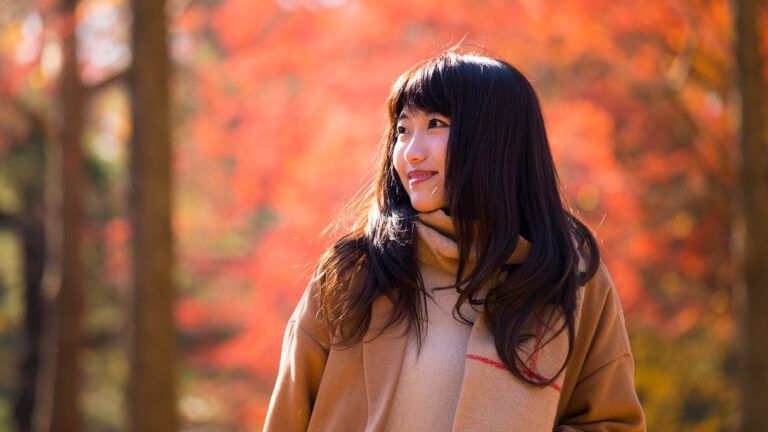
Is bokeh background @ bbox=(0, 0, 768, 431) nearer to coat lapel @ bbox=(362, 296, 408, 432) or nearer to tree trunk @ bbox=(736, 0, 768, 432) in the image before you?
tree trunk @ bbox=(736, 0, 768, 432)

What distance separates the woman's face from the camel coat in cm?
8

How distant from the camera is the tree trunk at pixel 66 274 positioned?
1058cm

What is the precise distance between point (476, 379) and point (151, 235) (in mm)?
4223

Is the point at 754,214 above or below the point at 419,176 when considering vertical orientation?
below

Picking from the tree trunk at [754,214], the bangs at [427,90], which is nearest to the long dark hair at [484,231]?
the bangs at [427,90]

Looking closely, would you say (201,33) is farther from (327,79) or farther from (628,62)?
(628,62)

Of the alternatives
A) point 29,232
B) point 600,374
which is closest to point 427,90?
point 600,374

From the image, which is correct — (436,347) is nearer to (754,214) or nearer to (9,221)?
(754,214)

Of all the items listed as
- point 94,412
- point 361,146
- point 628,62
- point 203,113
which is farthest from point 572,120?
point 94,412

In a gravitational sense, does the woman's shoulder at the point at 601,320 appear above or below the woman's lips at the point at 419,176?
below

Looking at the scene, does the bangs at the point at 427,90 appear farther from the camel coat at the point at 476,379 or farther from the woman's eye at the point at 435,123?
the camel coat at the point at 476,379

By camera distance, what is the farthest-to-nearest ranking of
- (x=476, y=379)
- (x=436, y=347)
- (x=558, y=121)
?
(x=558, y=121), (x=436, y=347), (x=476, y=379)

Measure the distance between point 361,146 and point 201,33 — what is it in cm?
652

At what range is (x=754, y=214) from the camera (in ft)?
22.8
